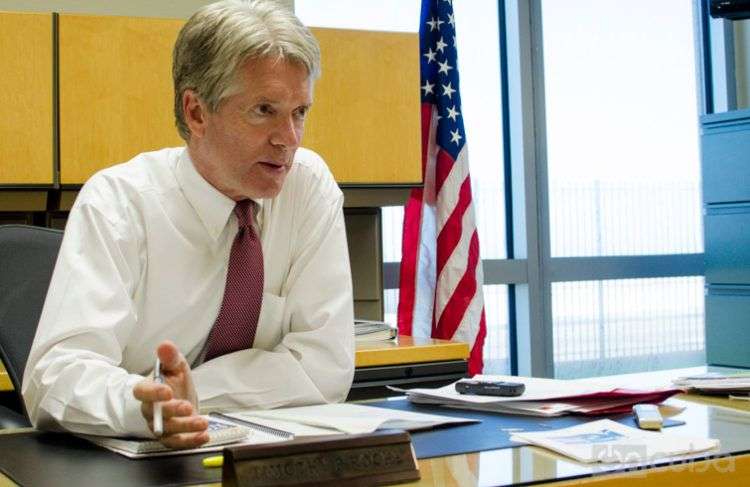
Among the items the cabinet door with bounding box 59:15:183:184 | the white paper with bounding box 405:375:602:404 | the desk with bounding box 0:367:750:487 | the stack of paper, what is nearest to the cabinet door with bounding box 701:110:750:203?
the stack of paper

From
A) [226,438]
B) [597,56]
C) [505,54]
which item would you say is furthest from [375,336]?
[597,56]

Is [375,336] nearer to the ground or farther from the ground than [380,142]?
nearer to the ground

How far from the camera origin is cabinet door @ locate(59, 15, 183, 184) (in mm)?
2672

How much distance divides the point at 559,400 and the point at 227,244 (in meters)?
0.62

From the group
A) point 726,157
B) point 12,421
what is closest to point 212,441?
point 12,421

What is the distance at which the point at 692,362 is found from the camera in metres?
4.86

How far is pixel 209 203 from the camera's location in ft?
5.67

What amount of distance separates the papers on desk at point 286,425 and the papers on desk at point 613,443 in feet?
0.55

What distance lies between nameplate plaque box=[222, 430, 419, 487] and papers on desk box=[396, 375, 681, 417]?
448 millimetres

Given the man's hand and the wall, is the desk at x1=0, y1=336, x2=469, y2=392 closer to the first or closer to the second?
the wall

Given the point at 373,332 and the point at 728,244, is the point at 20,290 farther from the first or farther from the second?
the point at 728,244

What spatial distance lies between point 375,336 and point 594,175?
6.78 feet

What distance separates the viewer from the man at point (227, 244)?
1610 millimetres

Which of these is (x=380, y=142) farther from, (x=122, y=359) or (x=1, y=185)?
(x=122, y=359)
